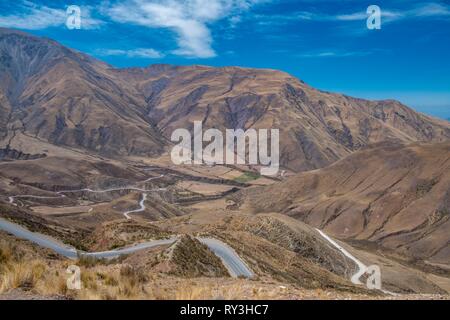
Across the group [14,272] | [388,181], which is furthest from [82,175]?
[14,272]

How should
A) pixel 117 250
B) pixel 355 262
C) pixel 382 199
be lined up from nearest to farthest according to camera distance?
pixel 117 250 → pixel 355 262 → pixel 382 199

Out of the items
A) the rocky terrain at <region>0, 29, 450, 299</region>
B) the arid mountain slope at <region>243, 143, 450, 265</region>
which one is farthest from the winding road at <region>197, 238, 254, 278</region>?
the arid mountain slope at <region>243, 143, 450, 265</region>

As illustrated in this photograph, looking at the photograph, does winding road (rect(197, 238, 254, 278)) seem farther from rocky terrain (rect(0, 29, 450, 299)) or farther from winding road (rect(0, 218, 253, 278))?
rocky terrain (rect(0, 29, 450, 299))

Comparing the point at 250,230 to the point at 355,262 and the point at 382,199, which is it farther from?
the point at 382,199

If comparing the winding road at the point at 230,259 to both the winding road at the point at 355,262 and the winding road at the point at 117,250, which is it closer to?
the winding road at the point at 117,250

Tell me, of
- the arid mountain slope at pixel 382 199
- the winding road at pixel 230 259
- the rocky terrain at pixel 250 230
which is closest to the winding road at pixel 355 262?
the rocky terrain at pixel 250 230

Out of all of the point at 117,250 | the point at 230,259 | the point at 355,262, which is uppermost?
the point at 117,250

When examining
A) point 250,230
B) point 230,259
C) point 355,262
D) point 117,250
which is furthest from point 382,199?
point 117,250

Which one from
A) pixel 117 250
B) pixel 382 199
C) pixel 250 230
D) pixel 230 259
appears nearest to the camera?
pixel 117 250
